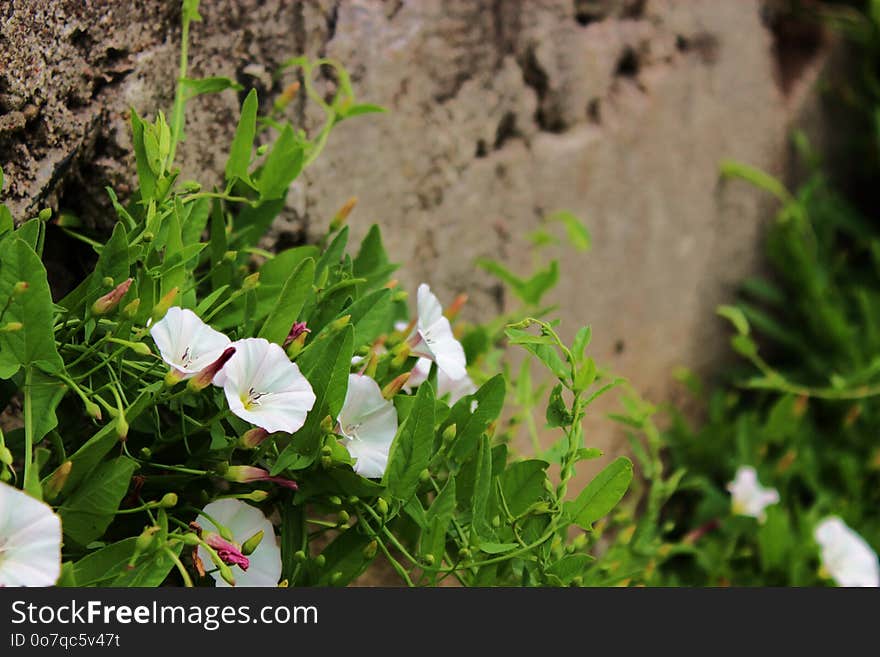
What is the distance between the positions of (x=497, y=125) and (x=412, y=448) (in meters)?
0.84

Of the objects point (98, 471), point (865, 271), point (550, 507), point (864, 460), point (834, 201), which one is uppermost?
point (98, 471)

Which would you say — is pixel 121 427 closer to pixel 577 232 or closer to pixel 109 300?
pixel 109 300

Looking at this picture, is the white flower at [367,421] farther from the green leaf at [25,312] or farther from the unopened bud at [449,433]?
the green leaf at [25,312]

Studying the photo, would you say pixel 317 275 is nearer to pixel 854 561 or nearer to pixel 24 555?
pixel 24 555

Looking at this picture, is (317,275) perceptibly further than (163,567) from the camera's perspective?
Yes

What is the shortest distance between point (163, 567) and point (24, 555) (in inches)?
4.6

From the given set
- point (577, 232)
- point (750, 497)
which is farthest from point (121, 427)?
point (750, 497)

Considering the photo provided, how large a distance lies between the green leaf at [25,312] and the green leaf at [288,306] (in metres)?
0.20

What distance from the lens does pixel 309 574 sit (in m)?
0.90

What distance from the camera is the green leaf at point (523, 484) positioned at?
0.96 m

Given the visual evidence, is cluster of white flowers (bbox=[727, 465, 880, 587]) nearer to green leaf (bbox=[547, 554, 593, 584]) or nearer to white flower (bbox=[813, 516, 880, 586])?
white flower (bbox=[813, 516, 880, 586])

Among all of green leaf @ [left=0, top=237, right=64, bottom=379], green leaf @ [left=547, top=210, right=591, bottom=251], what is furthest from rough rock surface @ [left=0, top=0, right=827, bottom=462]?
green leaf @ [left=0, top=237, right=64, bottom=379]

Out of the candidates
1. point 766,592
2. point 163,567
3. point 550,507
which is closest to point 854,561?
point 766,592

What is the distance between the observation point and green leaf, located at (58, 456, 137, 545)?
78 centimetres
